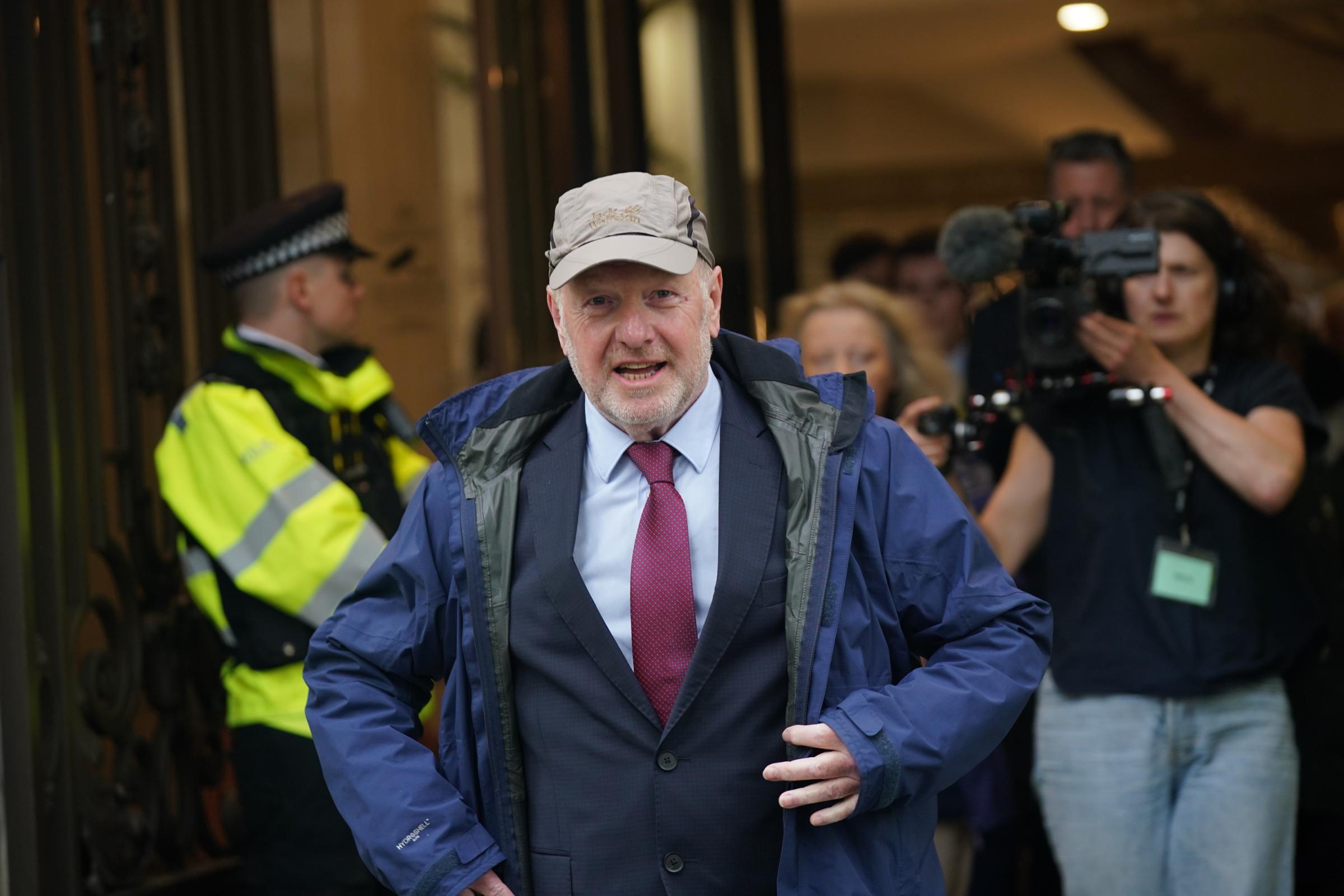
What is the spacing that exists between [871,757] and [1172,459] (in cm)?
140

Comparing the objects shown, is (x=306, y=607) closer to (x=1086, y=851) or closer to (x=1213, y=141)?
(x=1086, y=851)

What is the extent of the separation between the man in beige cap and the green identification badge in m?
0.99

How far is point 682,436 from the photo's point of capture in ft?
7.77

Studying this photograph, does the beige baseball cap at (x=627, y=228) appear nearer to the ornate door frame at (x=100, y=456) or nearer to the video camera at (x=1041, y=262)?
A: the video camera at (x=1041, y=262)

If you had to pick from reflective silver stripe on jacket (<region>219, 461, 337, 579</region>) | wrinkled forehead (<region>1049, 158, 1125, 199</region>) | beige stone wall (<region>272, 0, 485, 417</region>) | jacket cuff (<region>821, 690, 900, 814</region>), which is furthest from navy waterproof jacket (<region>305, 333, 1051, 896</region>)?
beige stone wall (<region>272, 0, 485, 417</region>)

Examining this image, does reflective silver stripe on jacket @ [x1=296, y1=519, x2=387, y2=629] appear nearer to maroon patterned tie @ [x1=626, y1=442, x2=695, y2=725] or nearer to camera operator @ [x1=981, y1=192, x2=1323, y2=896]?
maroon patterned tie @ [x1=626, y1=442, x2=695, y2=725]

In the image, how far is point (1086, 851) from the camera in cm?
314

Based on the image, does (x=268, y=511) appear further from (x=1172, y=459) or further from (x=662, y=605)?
(x=1172, y=459)

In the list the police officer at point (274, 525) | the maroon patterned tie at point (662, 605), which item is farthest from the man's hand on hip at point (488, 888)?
the police officer at point (274, 525)

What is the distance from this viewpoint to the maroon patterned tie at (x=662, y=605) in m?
2.23

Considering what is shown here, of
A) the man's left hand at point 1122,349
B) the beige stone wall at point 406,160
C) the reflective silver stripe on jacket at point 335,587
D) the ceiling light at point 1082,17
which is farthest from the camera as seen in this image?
the ceiling light at point 1082,17

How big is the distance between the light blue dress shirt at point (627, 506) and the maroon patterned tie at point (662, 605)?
0.02 m

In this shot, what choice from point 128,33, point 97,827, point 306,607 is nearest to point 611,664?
point 306,607

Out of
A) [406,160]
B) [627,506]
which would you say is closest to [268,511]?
[627,506]
